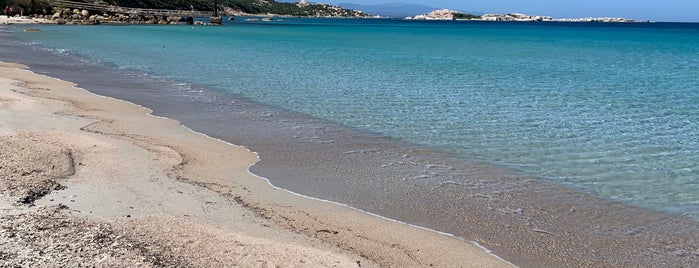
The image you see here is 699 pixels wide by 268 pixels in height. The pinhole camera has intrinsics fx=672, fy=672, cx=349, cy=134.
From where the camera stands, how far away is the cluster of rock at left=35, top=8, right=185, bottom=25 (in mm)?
75500

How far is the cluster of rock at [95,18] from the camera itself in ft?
248

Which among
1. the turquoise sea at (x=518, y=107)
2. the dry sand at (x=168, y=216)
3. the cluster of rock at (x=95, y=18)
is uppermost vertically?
the dry sand at (x=168, y=216)

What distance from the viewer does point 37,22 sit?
70.0 meters

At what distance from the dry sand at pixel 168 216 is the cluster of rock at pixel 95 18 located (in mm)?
70483

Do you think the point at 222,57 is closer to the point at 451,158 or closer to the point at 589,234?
the point at 451,158

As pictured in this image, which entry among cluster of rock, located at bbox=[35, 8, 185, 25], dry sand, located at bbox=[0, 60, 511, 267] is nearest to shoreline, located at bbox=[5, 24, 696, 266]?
dry sand, located at bbox=[0, 60, 511, 267]

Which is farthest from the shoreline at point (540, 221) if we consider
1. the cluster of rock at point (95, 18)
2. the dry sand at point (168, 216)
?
the cluster of rock at point (95, 18)

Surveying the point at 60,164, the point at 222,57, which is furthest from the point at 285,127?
the point at 222,57

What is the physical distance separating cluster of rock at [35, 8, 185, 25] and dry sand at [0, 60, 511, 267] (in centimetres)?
7048

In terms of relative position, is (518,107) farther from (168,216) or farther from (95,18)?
(95,18)

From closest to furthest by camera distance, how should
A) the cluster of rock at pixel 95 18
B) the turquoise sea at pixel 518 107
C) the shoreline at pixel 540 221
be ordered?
the shoreline at pixel 540 221
the turquoise sea at pixel 518 107
the cluster of rock at pixel 95 18

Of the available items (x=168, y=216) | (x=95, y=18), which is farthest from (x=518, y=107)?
(x=95, y=18)

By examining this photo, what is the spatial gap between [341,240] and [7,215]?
2.87 m

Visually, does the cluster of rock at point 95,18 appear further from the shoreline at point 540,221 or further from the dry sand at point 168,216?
the shoreline at point 540,221
